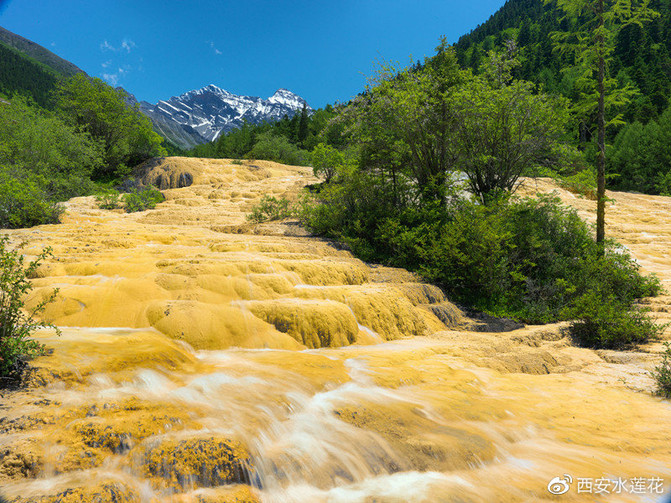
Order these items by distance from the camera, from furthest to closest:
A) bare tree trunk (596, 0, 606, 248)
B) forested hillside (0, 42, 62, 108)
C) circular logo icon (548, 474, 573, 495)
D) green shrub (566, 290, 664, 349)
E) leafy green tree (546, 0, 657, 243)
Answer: forested hillside (0, 42, 62, 108) → bare tree trunk (596, 0, 606, 248) → leafy green tree (546, 0, 657, 243) → green shrub (566, 290, 664, 349) → circular logo icon (548, 474, 573, 495)

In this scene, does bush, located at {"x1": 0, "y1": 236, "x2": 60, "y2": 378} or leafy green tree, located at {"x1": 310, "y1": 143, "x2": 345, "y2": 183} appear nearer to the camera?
bush, located at {"x1": 0, "y1": 236, "x2": 60, "y2": 378}

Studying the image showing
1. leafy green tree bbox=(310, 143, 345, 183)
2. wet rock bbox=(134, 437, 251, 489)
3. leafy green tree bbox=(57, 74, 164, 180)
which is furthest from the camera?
leafy green tree bbox=(57, 74, 164, 180)

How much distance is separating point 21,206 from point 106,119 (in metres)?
20.5

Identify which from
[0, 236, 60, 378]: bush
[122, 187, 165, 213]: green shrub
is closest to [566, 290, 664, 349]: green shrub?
[0, 236, 60, 378]: bush

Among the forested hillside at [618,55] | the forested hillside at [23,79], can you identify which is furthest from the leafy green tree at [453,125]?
the forested hillside at [23,79]

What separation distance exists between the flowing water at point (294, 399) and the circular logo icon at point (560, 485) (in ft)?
0.08

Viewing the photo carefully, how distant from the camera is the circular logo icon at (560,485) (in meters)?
3.17

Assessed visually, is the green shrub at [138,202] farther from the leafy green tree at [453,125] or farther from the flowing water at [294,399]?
the leafy green tree at [453,125]

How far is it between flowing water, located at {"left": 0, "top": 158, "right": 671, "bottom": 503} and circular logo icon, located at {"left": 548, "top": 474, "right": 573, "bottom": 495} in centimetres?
2

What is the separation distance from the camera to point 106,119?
28.3m

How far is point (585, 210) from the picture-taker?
20.6m

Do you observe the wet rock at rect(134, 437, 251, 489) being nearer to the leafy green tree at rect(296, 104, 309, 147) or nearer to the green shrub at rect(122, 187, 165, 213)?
the green shrub at rect(122, 187, 165, 213)

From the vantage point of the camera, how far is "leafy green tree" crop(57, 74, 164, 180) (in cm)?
2780

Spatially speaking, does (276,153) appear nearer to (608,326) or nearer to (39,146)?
(39,146)
